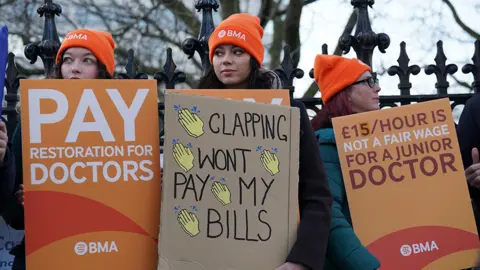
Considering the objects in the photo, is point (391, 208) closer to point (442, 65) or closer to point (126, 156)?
point (126, 156)

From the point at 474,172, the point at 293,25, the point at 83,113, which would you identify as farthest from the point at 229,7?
the point at 83,113

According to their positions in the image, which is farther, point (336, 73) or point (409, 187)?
point (336, 73)

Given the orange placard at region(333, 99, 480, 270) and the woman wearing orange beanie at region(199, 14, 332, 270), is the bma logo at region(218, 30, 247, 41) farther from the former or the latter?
the orange placard at region(333, 99, 480, 270)

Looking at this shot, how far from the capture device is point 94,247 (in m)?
2.76

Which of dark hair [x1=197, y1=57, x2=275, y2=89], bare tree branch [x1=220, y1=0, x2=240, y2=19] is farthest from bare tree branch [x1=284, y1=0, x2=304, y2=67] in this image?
dark hair [x1=197, y1=57, x2=275, y2=89]

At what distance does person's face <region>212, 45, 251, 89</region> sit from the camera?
3.29m

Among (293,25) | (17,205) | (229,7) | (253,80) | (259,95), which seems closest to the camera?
(17,205)

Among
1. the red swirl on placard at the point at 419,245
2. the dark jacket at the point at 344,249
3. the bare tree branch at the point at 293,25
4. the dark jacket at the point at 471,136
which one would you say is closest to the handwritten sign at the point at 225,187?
the dark jacket at the point at 344,249

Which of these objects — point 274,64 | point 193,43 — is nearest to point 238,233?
point 193,43

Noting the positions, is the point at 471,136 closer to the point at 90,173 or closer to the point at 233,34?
the point at 233,34

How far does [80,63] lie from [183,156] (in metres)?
0.87

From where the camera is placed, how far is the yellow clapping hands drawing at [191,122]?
2744 mm

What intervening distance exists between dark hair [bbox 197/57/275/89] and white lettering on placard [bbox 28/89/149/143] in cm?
49

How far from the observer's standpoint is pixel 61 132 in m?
2.82
